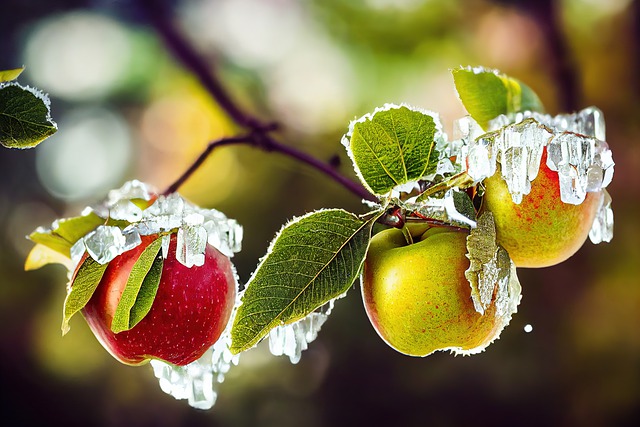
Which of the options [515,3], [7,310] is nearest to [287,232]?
[515,3]

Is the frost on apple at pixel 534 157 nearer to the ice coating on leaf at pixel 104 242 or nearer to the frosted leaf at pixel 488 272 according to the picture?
the frosted leaf at pixel 488 272

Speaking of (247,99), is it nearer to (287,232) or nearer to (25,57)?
(25,57)

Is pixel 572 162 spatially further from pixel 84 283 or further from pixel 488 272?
pixel 84 283

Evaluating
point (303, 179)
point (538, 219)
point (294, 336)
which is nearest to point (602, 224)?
point (538, 219)

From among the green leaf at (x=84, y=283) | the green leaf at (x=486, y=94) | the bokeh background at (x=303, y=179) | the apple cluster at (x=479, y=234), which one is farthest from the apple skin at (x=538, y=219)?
the bokeh background at (x=303, y=179)

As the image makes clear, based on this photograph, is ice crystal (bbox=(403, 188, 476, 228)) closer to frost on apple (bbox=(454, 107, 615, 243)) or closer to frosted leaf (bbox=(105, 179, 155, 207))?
frost on apple (bbox=(454, 107, 615, 243))

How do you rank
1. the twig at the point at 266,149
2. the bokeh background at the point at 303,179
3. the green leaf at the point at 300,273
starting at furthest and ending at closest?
the bokeh background at the point at 303,179 < the twig at the point at 266,149 < the green leaf at the point at 300,273
